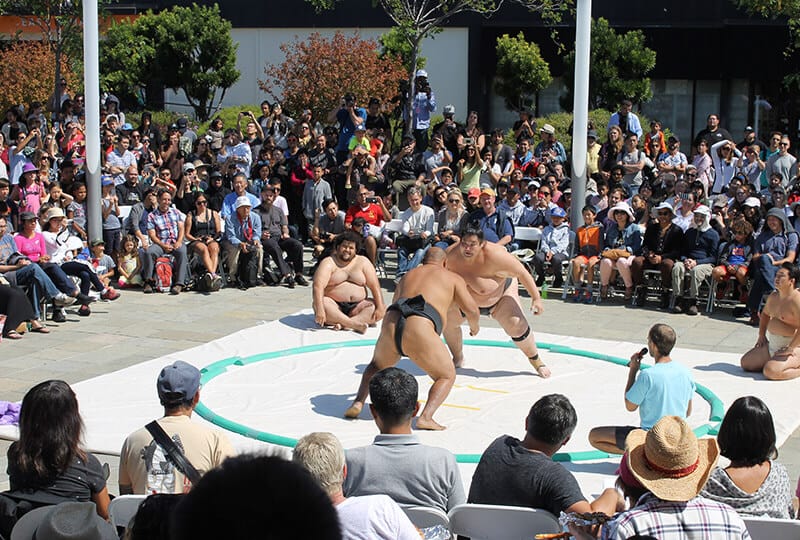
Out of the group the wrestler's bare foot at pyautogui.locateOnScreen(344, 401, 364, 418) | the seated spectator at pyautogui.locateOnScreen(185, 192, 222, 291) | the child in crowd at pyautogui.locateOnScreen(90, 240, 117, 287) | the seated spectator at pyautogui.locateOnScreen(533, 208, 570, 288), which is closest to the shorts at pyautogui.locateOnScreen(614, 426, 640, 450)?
the wrestler's bare foot at pyautogui.locateOnScreen(344, 401, 364, 418)

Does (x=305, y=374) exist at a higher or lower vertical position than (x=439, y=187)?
lower

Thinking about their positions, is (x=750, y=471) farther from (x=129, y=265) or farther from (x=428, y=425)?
(x=129, y=265)

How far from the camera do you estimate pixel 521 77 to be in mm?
20172

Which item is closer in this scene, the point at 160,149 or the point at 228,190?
the point at 228,190

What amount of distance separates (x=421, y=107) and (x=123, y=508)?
11861mm

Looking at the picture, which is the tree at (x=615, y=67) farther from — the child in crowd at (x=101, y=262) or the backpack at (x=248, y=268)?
the child in crowd at (x=101, y=262)

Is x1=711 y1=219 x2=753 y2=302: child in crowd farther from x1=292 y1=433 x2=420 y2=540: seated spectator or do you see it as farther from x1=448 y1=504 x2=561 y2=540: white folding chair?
x1=292 y1=433 x2=420 y2=540: seated spectator

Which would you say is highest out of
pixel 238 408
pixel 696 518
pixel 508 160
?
pixel 508 160

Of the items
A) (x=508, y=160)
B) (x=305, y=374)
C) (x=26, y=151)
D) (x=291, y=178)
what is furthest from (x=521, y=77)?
(x=305, y=374)

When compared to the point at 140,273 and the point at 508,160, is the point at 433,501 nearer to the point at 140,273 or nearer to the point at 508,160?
the point at 140,273

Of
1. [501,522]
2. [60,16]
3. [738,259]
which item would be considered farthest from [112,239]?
[501,522]

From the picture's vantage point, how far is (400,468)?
4.06 m

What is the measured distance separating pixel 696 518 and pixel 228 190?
9767 mm

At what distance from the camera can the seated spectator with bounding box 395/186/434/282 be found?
11.5 m
